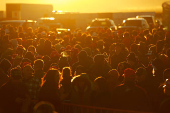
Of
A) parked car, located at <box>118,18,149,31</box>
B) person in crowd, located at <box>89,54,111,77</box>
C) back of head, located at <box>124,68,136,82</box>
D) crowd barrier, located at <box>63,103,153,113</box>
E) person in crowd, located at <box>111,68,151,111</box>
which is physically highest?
parked car, located at <box>118,18,149,31</box>

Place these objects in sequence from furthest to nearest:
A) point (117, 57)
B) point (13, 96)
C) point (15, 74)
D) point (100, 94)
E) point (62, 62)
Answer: point (117, 57)
point (62, 62)
point (100, 94)
point (15, 74)
point (13, 96)

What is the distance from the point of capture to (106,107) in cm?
820

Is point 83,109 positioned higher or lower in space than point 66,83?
lower

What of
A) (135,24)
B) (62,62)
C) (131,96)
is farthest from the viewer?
(135,24)

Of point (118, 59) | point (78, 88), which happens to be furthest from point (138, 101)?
point (118, 59)

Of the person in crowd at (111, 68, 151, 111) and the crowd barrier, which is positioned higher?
the person in crowd at (111, 68, 151, 111)

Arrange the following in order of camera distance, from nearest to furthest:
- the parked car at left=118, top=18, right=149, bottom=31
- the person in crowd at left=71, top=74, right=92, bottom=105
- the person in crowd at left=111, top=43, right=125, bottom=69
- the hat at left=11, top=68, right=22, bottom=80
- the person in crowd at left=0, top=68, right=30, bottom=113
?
the person in crowd at left=0, top=68, right=30, bottom=113 < the hat at left=11, top=68, right=22, bottom=80 < the person in crowd at left=71, top=74, right=92, bottom=105 < the person in crowd at left=111, top=43, right=125, bottom=69 < the parked car at left=118, top=18, right=149, bottom=31

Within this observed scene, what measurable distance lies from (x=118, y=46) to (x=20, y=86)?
461 centimetres

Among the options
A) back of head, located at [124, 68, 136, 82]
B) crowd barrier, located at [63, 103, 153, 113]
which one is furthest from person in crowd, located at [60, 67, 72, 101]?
back of head, located at [124, 68, 136, 82]

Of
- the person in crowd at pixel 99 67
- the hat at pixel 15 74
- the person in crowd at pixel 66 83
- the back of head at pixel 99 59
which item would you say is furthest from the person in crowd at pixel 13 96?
the back of head at pixel 99 59

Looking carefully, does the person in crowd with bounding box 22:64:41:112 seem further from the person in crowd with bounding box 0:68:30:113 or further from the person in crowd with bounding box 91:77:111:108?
the person in crowd with bounding box 91:77:111:108

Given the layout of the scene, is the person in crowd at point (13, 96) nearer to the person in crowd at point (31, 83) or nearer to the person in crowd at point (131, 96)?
the person in crowd at point (31, 83)

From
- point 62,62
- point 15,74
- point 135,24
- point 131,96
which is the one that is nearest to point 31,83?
point 15,74

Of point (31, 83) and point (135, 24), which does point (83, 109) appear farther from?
point (135, 24)
